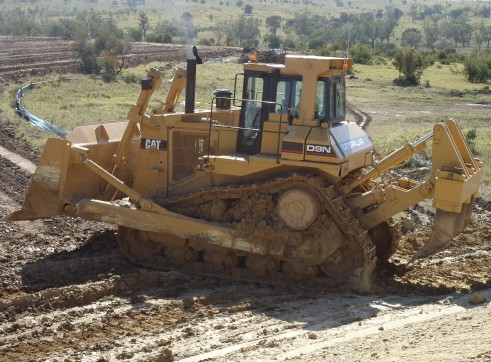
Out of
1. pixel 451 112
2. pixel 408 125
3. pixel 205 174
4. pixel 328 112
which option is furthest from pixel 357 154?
pixel 451 112

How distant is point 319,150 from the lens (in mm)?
11680

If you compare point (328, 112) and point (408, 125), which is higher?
point (328, 112)

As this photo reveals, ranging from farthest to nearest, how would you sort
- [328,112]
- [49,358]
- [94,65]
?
[94,65] → [328,112] → [49,358]

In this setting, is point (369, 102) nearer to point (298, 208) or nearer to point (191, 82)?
point (191, 82)

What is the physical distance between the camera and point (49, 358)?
30.1 ft

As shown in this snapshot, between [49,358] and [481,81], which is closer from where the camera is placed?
[49,358]

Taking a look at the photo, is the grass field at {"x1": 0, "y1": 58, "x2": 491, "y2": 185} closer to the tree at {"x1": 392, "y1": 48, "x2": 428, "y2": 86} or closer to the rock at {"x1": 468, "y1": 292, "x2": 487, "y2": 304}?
A: the tree at {"x1": 392, "y1": 48, "x2": 428, "y2": 86}

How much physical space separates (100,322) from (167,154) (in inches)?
139

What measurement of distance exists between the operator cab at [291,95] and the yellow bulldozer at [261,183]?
0.02 metres

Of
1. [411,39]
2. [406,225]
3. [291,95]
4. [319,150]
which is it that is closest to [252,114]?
[291,95]

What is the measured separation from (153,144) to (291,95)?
2405 mm

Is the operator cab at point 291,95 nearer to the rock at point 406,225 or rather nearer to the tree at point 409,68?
the rock at point 406,225

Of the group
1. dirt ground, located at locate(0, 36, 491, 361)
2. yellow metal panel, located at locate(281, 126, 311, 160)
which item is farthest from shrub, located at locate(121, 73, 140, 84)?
yellow metal panel, located at locate(281, 126, 311, 160)

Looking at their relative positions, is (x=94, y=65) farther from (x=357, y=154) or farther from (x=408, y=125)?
(x=357, y=154)
